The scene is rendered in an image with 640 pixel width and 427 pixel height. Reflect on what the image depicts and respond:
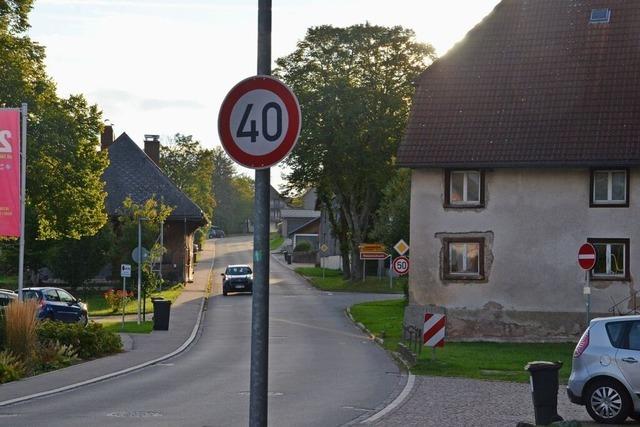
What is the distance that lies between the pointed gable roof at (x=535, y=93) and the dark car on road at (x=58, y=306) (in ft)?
44.0

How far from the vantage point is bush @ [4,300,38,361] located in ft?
80.9

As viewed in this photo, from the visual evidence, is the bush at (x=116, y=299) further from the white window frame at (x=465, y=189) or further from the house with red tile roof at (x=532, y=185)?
the white window frame at (x=465, y=189)

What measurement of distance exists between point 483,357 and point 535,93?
1048 centimetres

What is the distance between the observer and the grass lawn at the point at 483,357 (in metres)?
26.0

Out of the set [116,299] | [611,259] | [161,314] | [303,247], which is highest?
[303,247]

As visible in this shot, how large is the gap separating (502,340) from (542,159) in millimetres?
5859

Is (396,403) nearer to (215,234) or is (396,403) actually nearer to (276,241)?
(276,241)

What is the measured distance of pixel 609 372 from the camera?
1656 centimetres

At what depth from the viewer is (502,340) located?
36.0 metres

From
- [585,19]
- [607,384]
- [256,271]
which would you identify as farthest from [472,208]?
[256,271]

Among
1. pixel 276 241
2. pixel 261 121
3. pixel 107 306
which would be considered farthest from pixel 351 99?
pixel 276 241

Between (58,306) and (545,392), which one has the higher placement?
(58,306)

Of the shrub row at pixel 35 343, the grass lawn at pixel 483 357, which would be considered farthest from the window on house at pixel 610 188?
the shrub row at pixel 35 343

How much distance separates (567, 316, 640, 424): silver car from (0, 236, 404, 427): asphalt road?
3427mm
